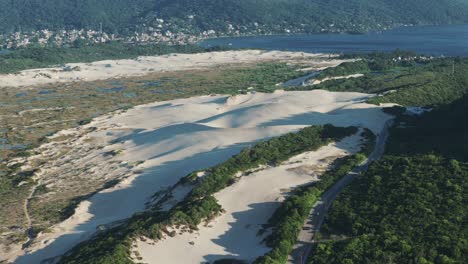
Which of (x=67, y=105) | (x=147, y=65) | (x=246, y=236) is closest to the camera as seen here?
(x=246, y=236)

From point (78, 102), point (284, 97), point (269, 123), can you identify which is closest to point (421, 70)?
point (284, 97)

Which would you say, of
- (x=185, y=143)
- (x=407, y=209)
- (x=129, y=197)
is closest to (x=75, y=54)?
(x=185, y=143)

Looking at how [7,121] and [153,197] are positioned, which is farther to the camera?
[7,121]

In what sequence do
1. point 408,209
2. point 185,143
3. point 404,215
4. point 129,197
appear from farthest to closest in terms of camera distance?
point 185,143 → point 129,197 → point 408,209 → point 404,215

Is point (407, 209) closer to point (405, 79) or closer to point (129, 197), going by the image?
point (129, 197)

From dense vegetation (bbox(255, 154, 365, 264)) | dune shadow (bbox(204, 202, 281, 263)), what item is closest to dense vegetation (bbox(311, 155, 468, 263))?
dense vegetation (bbox(255, 154, 365, 264))

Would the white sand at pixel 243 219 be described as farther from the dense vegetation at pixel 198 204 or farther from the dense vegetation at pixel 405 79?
the dense vegetation at pixel 405 79

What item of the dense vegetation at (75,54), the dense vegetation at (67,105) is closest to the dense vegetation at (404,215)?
the dense vegetation at (67,105)

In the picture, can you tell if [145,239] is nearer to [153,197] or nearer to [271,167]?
[153,197]
